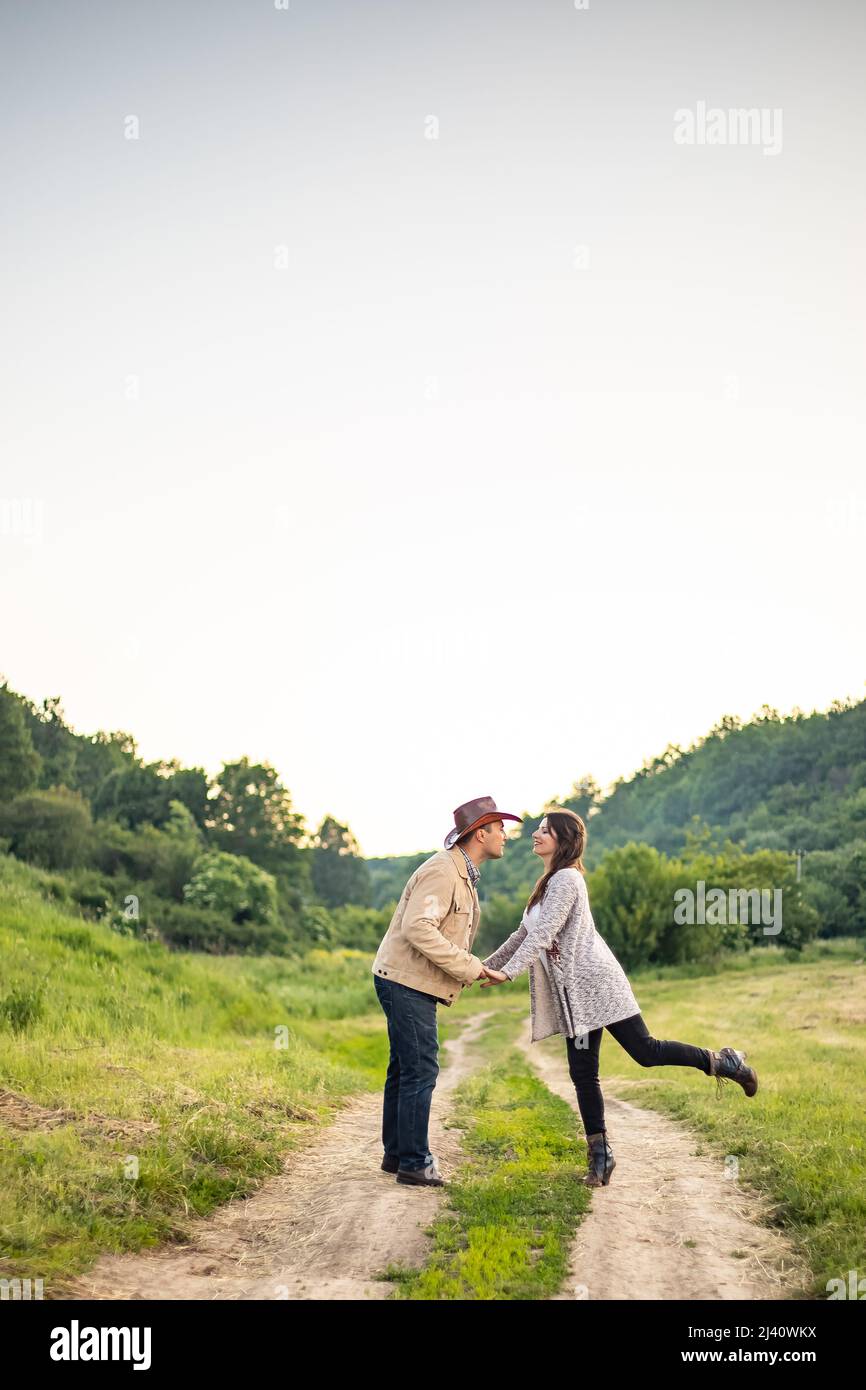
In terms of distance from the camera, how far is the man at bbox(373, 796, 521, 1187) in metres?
6.66

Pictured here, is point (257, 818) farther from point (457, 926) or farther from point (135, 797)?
point (457, 926)

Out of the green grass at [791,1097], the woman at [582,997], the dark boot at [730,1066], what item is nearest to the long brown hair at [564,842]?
the woman at [582,997]

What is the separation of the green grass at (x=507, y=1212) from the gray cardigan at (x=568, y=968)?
0.98 meters

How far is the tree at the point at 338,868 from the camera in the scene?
97.1m

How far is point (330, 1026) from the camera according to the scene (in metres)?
19.1

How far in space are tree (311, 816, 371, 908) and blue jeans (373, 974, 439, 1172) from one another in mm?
89878

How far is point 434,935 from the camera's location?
6.58 m

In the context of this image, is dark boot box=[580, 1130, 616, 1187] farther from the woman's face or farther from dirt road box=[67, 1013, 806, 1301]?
the woman's face

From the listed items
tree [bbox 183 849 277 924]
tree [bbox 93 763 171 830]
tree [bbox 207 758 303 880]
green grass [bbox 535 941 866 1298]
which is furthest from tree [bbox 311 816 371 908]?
green grass [bbox 535 941 866 1298]

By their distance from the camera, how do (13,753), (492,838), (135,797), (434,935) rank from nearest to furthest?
(434,935) → (492,838) → (13,753) → (135,797)

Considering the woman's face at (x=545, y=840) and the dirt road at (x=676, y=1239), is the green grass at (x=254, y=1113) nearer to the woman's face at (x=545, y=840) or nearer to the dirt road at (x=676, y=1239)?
the dirt road at (x=676, y=1239)

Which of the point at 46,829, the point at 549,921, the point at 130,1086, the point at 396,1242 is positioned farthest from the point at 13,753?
the point at 396,1242

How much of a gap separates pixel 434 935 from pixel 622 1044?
4.77 ft
